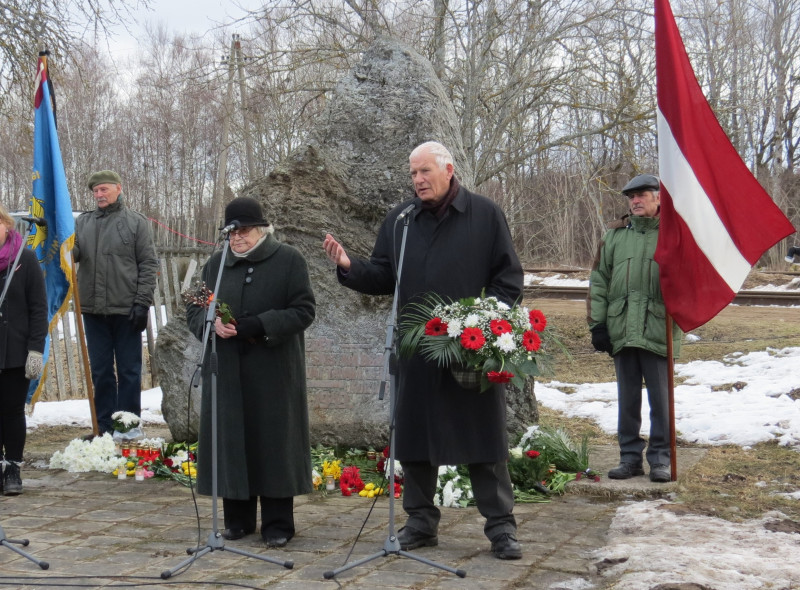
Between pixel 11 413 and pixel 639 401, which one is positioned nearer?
pixel 11 413

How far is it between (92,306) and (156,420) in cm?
165

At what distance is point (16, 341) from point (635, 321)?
3.97 metres

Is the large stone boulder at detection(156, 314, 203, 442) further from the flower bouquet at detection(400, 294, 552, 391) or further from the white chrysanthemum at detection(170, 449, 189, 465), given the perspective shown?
the flower bouquet at detection(400, 294, 552, 391)

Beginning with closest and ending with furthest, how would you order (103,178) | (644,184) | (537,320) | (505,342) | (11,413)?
(505,342) → (537,320) → (11,413) → (644,184) → (103,178)

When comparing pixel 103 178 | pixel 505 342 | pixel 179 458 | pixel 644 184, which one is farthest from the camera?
pixel 103 178

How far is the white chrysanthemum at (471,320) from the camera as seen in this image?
4.17m

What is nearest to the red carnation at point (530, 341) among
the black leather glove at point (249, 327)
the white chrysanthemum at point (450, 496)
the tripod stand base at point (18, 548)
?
the black leather glove at point (249, 327)

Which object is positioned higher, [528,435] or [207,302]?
[207,302]

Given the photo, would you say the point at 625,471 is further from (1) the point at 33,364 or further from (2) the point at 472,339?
(1) the point at 33,364

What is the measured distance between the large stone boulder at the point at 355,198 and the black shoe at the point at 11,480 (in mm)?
2044

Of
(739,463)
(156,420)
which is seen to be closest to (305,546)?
(739,463)

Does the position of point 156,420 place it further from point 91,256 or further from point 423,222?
point 423,222

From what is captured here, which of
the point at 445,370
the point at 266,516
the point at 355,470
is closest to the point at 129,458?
the point at 355,470

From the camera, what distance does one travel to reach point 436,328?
426 centimetres
